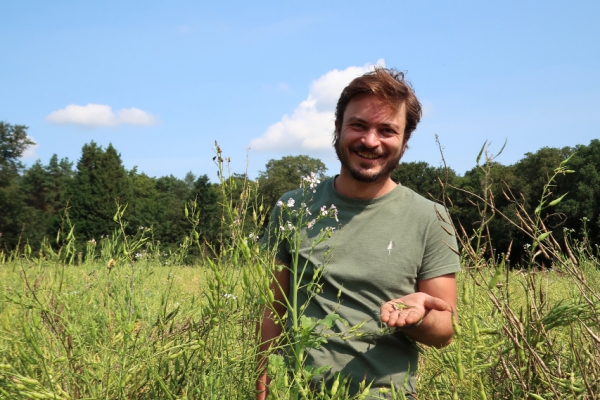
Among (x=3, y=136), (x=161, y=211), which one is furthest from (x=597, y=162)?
(x=3, y=136)

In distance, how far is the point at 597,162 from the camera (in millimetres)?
32906

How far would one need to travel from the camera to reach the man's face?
2.44 metres

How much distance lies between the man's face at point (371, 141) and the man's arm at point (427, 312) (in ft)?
1.86

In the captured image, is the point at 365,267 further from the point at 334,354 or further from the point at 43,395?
the point at 43,395

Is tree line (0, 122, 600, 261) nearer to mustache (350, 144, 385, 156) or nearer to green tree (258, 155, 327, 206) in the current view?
green tree (258, 155, 327, 206)

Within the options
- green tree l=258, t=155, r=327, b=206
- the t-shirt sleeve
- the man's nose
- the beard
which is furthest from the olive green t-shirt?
green tree l=258, t=155, r=327, b=206

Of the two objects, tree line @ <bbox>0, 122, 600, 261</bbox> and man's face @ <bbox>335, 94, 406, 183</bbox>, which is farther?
tree line @ <bbox>0, 122, 600, 261</bbox>

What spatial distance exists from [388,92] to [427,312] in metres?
1.23

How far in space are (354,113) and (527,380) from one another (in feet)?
4.91

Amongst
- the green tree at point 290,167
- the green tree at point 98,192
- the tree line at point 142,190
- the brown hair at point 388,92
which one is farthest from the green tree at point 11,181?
the brown hair at point 388,92

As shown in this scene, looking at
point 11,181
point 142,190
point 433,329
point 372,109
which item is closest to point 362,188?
point 372,109

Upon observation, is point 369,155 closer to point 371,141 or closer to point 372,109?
point 371,141

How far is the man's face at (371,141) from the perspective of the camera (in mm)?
2436

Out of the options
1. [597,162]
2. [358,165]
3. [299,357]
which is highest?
[597,162]
